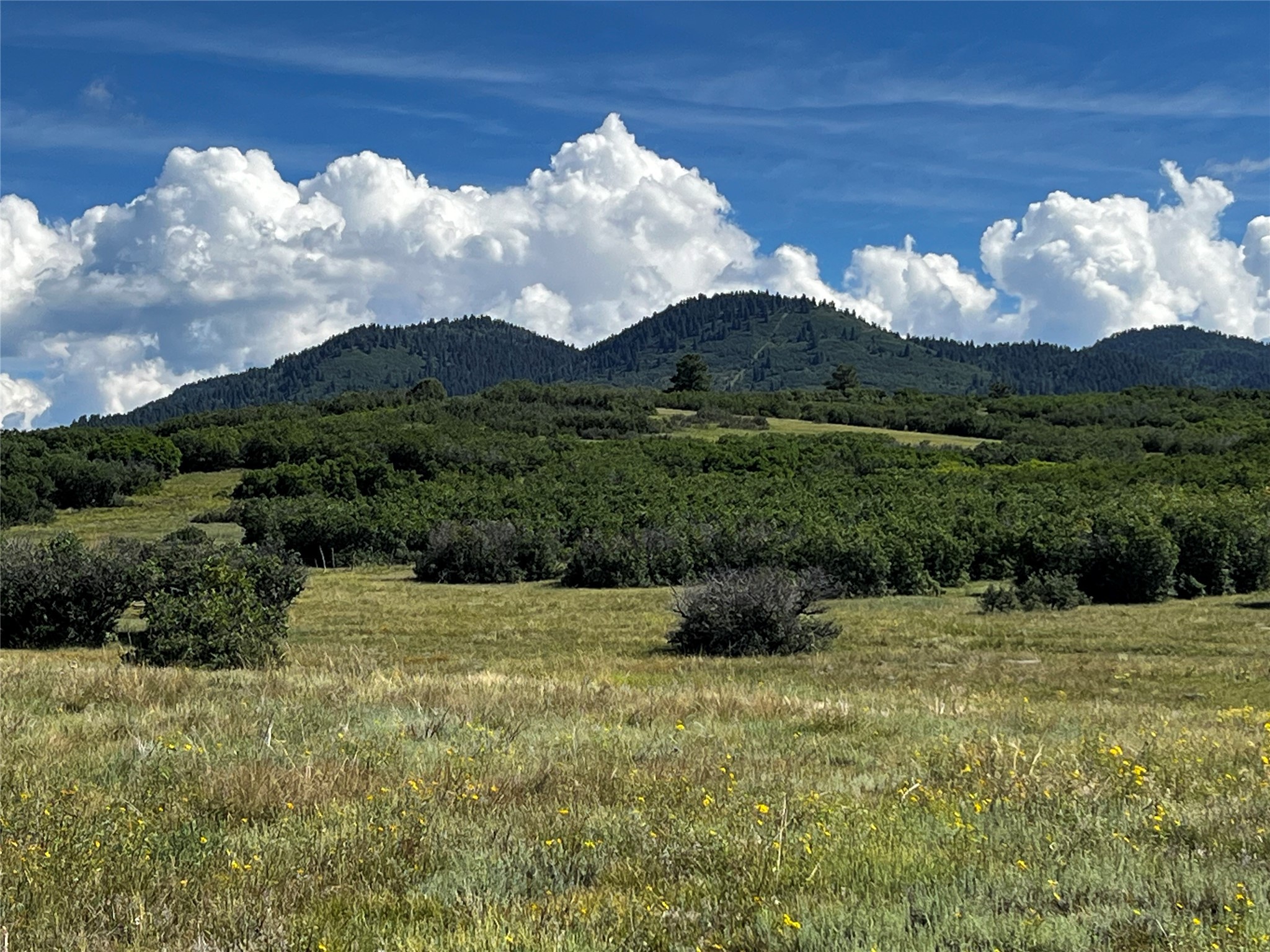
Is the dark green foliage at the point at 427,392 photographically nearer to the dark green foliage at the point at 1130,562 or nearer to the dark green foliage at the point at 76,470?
the dark green foliage at the point at 76,470

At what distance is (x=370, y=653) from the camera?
72.0 feet

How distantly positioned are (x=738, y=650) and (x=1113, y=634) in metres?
10.1

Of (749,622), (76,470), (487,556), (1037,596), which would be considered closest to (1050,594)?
(1037,596)

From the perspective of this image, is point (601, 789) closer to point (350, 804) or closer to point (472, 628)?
point (350, 804)

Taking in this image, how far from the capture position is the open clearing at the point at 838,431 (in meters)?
102

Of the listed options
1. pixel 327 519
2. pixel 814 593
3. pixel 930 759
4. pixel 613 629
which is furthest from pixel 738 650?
pixel 327 519

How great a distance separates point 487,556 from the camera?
46531 millimetres

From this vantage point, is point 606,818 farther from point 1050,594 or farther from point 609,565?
point 609,565

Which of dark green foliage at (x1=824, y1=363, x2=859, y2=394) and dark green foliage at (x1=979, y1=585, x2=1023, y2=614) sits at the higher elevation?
dark green foliage at (x1=824, y1=363, x2=859, y2=394)

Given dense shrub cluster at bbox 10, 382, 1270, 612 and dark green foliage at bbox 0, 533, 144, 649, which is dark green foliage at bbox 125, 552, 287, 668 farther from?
dense shrub cluster at bbox 10, 382, 1270, 612

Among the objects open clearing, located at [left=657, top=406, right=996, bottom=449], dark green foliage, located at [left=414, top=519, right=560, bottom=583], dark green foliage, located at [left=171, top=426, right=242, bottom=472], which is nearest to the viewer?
dark green foliage, located at [left=414, top=519, right=560, bottom=583]

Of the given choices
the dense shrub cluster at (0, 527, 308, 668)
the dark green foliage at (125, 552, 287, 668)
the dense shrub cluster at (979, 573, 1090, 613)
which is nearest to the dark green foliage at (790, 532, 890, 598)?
the dense shrub cluster at (979, 573, 1090, 613)

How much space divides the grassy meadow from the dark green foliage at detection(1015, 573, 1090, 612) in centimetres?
Result: 1964

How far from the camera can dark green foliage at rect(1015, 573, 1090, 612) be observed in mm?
32250
